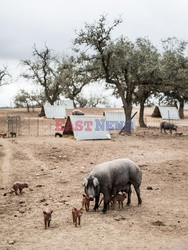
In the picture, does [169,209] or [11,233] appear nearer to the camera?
[11,233]

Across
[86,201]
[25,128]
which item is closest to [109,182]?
[86,201]

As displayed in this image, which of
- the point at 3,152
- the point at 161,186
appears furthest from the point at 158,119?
the point at 161,186

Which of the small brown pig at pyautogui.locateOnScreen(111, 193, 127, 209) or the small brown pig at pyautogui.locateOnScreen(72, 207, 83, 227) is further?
the small brown pig at pyautogui.locateOnScreen(111, 193, 127, 209)

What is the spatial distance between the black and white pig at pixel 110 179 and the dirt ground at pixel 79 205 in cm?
53

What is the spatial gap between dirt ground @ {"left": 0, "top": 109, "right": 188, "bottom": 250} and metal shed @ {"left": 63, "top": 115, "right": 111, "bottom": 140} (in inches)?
198

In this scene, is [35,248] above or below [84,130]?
below

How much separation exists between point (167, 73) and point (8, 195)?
72.0 feet

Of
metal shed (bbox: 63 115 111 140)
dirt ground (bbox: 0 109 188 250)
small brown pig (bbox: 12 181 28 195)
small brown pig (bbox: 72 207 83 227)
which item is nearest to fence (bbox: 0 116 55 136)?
metal shed (bbox: 63 115 111 140)

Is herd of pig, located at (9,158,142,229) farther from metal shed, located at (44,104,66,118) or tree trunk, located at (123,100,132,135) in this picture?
metal shed, located at (44,104,66,118)

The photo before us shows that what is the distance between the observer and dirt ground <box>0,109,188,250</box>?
7.34m

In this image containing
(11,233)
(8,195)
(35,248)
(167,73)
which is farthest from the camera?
(167,73)

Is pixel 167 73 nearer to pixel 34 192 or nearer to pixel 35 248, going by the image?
pixel 34 192

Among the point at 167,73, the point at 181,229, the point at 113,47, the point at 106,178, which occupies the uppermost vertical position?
the point at 113,47

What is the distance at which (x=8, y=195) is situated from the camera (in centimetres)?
1101
